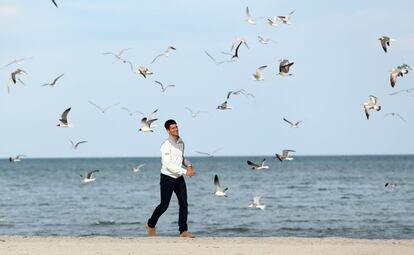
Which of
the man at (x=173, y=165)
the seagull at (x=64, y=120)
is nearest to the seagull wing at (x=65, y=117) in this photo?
the seagull at (x=64, y=120)

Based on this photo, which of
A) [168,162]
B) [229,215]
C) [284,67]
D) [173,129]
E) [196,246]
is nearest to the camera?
[196,246]

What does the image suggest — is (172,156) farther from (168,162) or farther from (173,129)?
(173,129)

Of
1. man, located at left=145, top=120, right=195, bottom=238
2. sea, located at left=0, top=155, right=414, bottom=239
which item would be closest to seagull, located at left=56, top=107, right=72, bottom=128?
man, located at left=145, top=120, right=195, bottom=238

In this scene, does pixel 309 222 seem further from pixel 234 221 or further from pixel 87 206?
pixel 87 206

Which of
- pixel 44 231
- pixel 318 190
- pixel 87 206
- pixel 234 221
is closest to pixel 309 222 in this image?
pixel 234 221

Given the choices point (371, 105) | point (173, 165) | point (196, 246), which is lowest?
point (196, 246)

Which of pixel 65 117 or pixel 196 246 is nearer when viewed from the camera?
pixel 196 246

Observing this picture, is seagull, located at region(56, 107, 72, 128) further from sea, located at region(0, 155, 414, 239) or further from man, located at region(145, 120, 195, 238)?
sea, located at region(0, 155, 414, 239)

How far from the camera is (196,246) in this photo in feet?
49.6

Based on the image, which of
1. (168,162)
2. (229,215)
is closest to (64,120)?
(168,162)

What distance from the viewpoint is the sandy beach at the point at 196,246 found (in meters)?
14.6

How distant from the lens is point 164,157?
15.5 m

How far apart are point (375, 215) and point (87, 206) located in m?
14.1

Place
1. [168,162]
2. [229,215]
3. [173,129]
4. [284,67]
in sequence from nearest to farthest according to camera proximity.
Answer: [173,129], [168,162], [284,67], [229,215]
